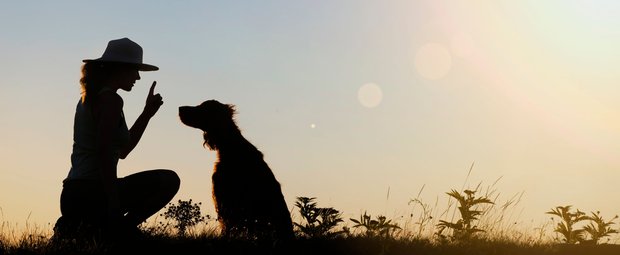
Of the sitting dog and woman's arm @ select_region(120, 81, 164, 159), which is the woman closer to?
woman's arm @ select_region(120, 81, 164, 159)

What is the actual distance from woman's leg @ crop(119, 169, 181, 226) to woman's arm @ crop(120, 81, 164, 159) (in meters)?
0.24

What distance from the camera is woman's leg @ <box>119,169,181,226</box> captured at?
6.05 meters

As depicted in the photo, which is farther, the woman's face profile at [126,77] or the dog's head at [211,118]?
the dog's head at [211,118]

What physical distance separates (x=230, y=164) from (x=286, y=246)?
5.63 feet

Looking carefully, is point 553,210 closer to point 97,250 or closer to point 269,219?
point 269,219

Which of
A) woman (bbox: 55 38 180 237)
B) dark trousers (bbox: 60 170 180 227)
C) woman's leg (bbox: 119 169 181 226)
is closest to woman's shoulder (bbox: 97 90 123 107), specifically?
woman (bbox: 55 38 180 237)

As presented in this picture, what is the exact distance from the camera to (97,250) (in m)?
5.43

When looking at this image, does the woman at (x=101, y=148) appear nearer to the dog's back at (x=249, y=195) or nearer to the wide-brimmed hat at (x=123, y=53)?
the wide-brimmed hat at (x=123, y=53)

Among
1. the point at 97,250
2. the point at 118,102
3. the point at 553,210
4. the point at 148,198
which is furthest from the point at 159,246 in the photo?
the point at 553,210

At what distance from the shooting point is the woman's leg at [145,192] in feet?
19.9

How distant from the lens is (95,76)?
5730mm

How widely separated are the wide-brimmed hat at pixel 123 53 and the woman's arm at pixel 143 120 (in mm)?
275

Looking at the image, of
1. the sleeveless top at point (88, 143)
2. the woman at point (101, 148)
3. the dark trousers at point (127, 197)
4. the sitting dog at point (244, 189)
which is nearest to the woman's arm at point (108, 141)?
the woman at point (101, 148)

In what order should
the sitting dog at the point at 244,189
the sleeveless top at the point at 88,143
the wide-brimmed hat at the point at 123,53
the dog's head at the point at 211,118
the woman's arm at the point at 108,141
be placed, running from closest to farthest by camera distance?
the woman's arm at the point at 108,141 < the sleeveless top at the point at 88,143 < the wide-brimmed hat at the point at 123,53 < the sitting dog at the point at 244,189 < the dog's head at the point at 211,118
